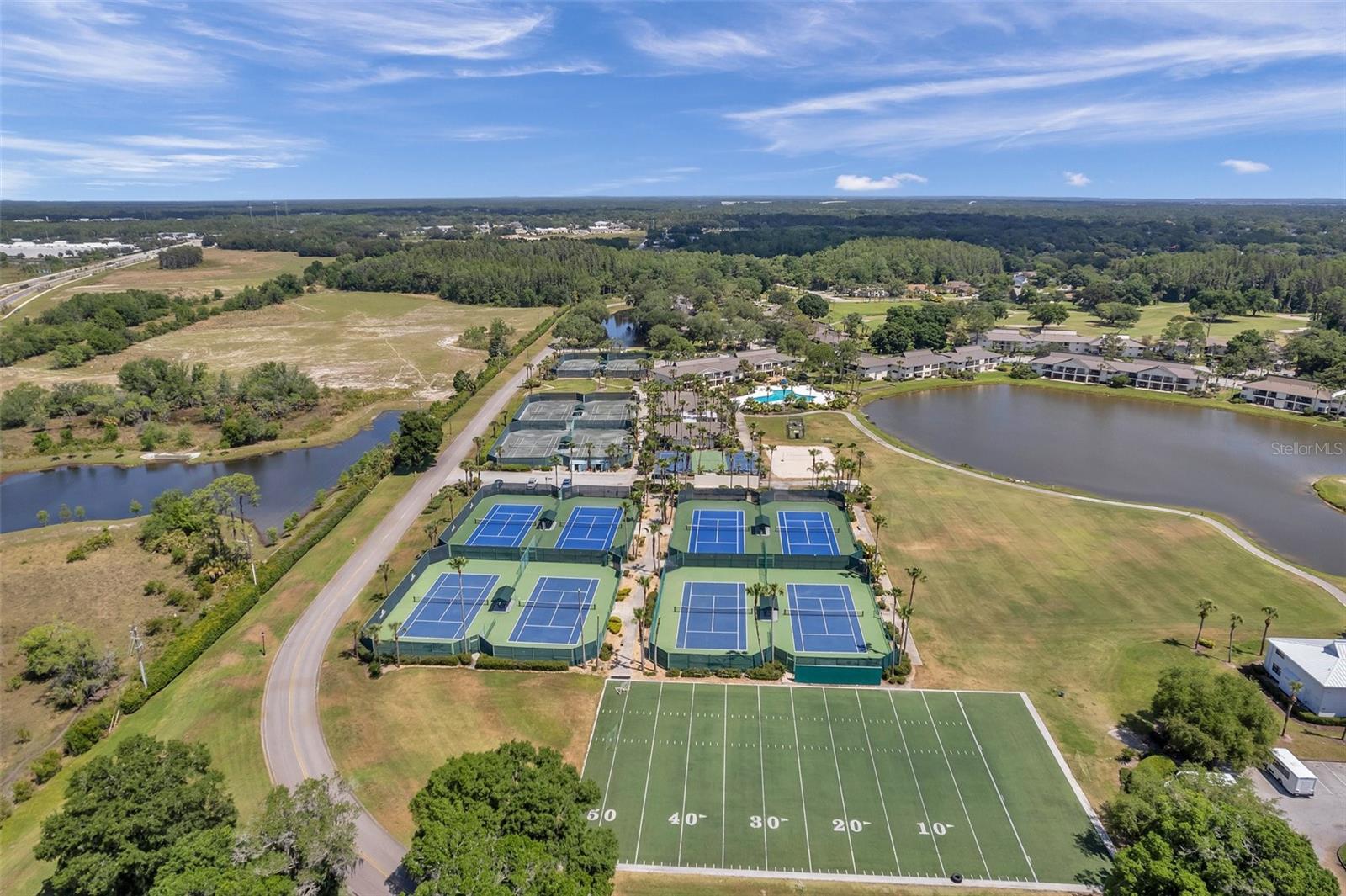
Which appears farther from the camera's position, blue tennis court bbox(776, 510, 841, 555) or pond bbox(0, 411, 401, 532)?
pond bbox(0, 411, 401, 532)

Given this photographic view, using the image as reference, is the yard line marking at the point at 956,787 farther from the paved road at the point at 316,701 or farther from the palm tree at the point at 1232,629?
the paved road at the point at 316,701

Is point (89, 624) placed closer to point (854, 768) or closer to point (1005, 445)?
point (854, 768)

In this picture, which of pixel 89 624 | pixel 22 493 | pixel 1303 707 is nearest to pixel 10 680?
pixel 89 624

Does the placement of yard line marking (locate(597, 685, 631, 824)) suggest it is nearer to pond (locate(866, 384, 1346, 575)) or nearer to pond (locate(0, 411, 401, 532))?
pond (locate(0, 411, 401, 532))

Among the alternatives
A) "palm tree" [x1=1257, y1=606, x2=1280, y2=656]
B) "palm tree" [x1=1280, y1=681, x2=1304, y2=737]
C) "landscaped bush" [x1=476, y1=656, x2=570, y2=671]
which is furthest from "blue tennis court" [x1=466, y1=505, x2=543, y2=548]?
"palm tree" [x1=1257, y1=606, x2=1280, y2=656]

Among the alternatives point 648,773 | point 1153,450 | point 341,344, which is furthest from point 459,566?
point 341,344

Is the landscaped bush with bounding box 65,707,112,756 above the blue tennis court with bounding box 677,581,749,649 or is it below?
below

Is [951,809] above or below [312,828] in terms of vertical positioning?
below
